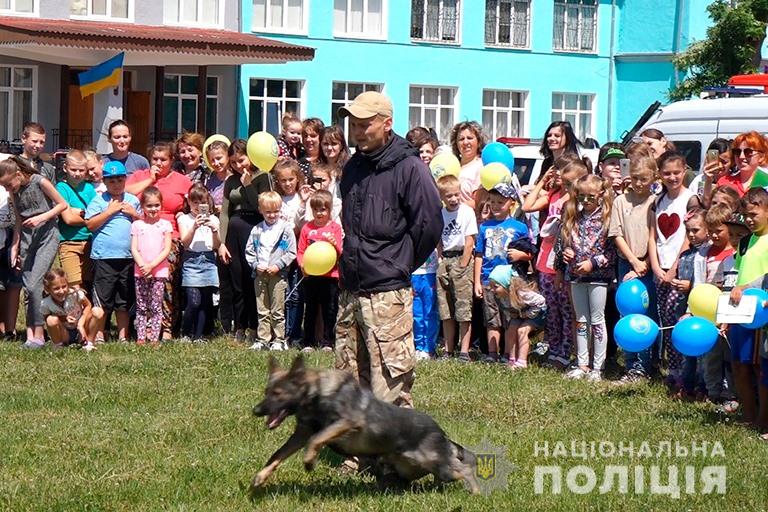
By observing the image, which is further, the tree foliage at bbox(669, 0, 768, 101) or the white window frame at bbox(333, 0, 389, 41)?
the white window frame at bbox(333, 0, 389, 41)

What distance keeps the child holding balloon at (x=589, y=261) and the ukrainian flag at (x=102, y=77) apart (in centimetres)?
1993

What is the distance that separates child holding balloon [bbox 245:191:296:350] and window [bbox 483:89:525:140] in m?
30.6

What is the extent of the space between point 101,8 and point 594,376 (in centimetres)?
2709

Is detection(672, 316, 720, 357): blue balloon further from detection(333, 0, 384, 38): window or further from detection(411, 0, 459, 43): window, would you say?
detection(411, 0, 459, 43): window

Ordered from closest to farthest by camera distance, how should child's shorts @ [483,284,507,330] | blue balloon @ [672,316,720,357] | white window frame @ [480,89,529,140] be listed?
blue balloon @ [672,316,720,357], child's shorts @ [483,284,507,330], white window frame @ [480,89,529,140]

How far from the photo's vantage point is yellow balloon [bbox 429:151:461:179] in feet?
41.5

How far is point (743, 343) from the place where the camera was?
30.7 ft

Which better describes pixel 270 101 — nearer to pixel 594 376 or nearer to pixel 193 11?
pixel 193 11

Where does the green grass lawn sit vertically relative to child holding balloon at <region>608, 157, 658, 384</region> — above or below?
below

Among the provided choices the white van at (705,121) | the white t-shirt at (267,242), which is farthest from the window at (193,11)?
the white t-shirt at (267,242)

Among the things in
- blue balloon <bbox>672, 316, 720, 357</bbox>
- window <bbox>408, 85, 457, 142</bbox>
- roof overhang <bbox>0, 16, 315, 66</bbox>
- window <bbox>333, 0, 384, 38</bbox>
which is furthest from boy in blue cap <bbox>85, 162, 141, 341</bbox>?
window <bbox>408, 85, 457, 142</bbox>

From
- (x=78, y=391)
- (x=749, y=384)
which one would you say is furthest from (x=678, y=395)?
(x=78, y=391)

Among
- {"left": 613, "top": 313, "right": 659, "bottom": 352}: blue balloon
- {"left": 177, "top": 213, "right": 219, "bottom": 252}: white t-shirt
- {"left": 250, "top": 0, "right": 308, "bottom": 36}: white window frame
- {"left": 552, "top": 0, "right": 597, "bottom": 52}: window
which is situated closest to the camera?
{"left": 613, "top": 313, "right": 659, "bottom": 352}: blue balloon

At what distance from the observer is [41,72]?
34500 mm
